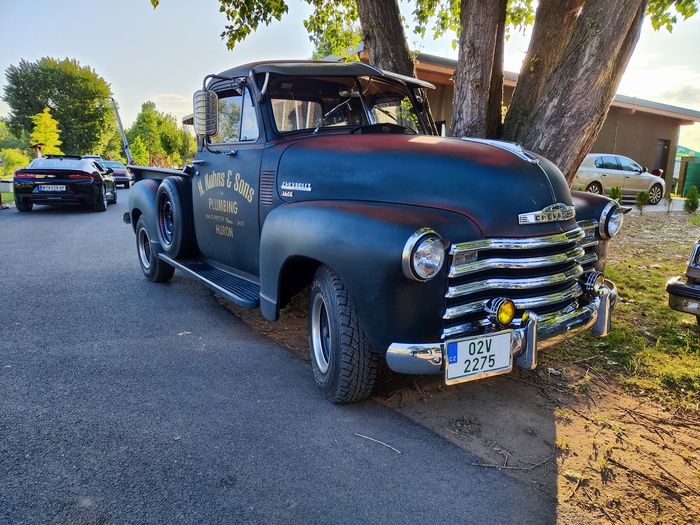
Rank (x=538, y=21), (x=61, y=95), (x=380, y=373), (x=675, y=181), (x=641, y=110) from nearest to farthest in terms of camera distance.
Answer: (x=380, y=373)
(x=538, y=21)
(x=641, y=110)
(x=675, y=181)
(x=61, y=95)

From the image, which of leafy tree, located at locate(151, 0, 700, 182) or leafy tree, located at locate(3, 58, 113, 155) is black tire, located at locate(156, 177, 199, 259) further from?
leafy tree, located at locate(3, 58, 113, 155)

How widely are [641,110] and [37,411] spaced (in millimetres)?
22675

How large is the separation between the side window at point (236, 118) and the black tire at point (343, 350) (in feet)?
5.46

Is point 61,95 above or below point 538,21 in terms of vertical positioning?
above

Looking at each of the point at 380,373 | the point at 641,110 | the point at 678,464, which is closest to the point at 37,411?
the point at 380,373

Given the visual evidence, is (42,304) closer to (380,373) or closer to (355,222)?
(380,373)

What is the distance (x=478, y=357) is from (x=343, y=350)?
2.44ft

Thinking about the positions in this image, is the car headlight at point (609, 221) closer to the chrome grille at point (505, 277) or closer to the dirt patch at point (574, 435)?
the chrome grille at point (505, 277)

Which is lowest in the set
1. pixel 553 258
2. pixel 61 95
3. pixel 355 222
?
pixel 553 258

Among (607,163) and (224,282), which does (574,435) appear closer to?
(224,282)

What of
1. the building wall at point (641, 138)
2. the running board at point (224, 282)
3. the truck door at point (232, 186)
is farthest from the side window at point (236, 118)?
the building wall at point (641, 138)

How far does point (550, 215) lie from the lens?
2775 mm

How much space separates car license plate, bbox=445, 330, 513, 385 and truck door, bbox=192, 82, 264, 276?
1.98m

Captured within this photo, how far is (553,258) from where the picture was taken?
9.04ft
